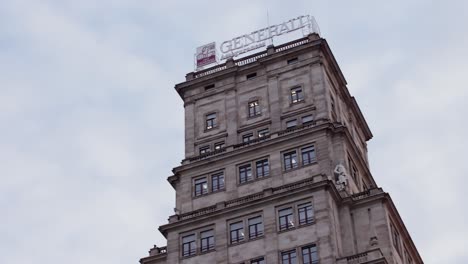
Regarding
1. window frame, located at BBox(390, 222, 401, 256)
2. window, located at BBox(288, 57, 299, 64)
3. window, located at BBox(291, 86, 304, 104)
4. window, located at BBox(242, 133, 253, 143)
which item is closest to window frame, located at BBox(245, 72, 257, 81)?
window, located at BBox(288, 57, 299, 64)

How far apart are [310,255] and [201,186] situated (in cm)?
1918

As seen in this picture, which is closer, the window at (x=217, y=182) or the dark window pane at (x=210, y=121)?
the window at (x=217, y=182)

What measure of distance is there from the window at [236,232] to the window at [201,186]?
25.9 feet

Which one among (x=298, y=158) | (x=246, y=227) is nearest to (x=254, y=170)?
(x=298, y=158)

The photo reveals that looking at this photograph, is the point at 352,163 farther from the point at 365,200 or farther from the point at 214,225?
the point at 214,225

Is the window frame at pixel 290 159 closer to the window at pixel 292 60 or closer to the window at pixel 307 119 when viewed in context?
the window at pixel 307 119

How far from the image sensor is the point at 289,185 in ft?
347

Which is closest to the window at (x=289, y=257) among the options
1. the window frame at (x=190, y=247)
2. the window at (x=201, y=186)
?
the window frame at (x=190, y=247)

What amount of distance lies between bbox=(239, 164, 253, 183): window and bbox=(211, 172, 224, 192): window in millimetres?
2352

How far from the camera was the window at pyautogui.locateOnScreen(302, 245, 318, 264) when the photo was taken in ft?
325

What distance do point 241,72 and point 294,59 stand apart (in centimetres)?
701

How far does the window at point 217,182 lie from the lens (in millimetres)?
112062

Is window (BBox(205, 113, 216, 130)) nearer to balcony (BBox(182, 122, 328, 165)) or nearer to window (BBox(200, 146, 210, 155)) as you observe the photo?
window (BBox(200, 146, 210, 155))

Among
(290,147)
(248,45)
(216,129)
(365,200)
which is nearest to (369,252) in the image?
(365,200)
